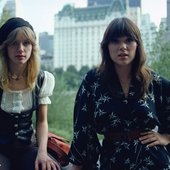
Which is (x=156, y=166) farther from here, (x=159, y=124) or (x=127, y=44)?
(x=127, y=44)

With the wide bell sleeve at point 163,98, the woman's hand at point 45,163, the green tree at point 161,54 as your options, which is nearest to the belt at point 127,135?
the wide bell sleeve at point 163,98

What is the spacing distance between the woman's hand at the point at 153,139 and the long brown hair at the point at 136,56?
0.45ft

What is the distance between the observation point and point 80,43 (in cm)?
1747

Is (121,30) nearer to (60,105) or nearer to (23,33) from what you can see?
(23,33)

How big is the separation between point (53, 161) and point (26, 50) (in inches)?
15.9

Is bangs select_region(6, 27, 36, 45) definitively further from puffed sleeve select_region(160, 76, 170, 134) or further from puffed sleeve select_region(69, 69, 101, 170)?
puffed sleeve select_region(160, 76, 170, 134)

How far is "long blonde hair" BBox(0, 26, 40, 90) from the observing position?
1.29m

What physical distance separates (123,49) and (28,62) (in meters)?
0.37

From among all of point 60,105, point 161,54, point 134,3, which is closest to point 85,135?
point 161,54

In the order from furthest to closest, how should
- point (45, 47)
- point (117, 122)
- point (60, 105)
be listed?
point (60, 105) → point (45, 47) → point (117, 122)

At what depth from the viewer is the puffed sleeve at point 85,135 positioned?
1.27 m

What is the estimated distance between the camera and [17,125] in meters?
1.30

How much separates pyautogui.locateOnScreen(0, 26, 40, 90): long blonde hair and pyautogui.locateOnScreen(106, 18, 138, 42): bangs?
29cm

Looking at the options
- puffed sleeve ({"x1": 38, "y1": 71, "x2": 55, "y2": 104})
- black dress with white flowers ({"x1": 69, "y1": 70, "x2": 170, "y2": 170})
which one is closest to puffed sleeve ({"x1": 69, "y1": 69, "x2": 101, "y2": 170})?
black dress with white flowers ({"x1": 69, "y1": 70, "x2": 170, "y2": 170})
